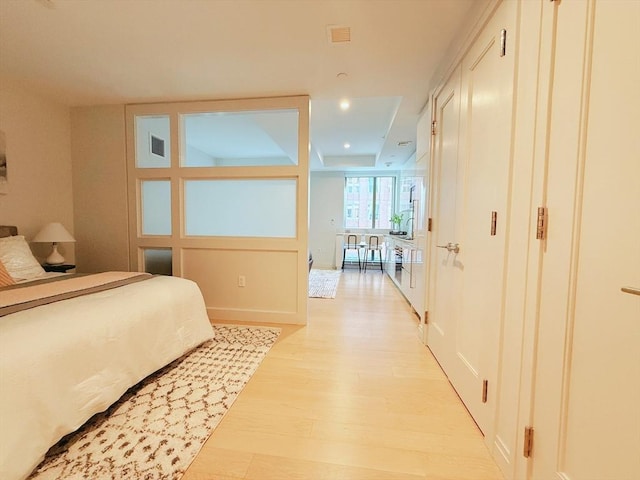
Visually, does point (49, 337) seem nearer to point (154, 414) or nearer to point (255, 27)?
point (154, 414)

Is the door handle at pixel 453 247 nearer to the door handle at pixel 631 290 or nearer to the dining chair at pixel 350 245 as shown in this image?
the door handle at pixel 631 290

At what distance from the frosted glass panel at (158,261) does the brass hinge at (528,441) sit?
11.0 ft

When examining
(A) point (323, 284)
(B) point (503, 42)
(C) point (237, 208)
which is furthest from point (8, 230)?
(B) point (503, 42)

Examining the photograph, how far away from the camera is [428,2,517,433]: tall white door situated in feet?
4.09

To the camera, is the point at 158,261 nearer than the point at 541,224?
No

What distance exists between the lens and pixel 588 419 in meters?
0.81

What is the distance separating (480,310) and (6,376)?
215 cm

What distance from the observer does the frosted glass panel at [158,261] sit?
3143mm

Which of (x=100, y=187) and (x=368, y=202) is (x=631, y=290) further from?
(x=368, y=202)

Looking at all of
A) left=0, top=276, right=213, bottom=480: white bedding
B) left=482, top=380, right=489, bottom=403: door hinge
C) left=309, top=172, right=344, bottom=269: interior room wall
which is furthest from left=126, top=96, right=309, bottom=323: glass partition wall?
left=309, top=172, right=344, bottom=269: interior room wall

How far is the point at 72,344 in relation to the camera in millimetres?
1271

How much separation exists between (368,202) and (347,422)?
600 centimetres

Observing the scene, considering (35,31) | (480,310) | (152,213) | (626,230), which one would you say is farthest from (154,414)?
(35,31)

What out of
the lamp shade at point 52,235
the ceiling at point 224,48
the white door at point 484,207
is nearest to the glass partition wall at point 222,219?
the ceiling at point 224,48
